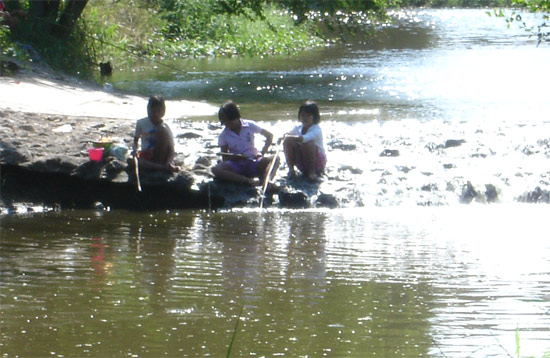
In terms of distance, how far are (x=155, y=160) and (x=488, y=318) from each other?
4.91m

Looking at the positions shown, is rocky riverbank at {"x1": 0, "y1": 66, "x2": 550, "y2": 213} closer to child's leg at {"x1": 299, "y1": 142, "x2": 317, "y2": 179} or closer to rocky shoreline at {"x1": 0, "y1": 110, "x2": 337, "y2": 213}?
rocky shoreline at {"x1": 0, "y1": 110, "x2": 337, "y2": 213}

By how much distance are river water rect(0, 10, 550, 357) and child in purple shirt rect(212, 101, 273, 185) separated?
1.97 feet

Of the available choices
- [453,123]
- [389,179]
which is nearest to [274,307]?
[389,179]

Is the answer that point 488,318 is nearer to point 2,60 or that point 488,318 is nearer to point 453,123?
point 453,123

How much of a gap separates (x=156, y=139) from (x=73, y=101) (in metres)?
4.70

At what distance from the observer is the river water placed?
15.4 feet

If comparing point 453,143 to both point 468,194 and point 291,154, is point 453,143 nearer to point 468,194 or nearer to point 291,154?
point 468,194

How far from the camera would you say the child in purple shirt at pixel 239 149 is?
30.4ft

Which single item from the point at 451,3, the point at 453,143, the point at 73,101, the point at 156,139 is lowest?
the point at 453,143

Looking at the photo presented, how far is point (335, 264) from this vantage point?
6430 mm

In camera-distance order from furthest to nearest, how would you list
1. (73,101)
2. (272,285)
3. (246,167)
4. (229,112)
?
(73,101) < (246,167) < (229,112) < (272,285)

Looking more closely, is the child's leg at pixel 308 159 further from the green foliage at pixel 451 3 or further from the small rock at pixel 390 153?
the green foliage at pixel 451 3

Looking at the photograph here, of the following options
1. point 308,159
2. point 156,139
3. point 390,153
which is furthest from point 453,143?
point 156,139

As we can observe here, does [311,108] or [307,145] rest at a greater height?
[311,108]
